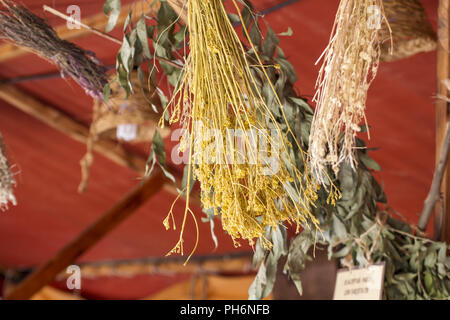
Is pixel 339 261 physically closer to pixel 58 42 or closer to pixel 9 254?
pixel 58 42

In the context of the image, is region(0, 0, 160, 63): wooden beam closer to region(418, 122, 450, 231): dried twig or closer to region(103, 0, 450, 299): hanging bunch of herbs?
region(103, 0, 450, 299): hanging bunch of herbs

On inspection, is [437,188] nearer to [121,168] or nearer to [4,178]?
[4,178]

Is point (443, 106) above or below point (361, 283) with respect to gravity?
above

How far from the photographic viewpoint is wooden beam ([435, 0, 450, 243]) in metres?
1.71

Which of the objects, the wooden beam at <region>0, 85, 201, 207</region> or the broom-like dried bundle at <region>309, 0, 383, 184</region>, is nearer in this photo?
the broom-like dried bundle at <region>309, 0, 383, 184</region>

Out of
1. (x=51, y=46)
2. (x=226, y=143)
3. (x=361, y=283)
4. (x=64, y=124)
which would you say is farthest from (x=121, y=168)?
(x=226, y=143)

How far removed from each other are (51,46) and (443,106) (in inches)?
47.1

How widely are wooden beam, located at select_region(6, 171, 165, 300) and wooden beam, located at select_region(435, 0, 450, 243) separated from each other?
66.9 inches

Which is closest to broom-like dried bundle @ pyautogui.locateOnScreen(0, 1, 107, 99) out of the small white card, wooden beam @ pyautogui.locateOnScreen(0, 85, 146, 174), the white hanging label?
the white hanging label

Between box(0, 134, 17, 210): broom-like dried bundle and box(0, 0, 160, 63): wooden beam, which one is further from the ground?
box(0, 0, 160, 63): wooden beam

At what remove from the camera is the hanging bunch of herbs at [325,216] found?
1.24 meters

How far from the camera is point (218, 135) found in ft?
3.06

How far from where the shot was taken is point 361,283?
1.59 meters

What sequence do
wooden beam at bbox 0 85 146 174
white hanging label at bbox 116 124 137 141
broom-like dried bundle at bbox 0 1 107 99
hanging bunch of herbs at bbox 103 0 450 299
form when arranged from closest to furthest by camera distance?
1. hanging bunch of herbs at bbox 103 0 450 299
2. broom-like dried bundle at bbox 0 1 107 99
3. white hanging label at bbox 116 124 137 141
4. wooden beam at bbox 0 85 146 174
